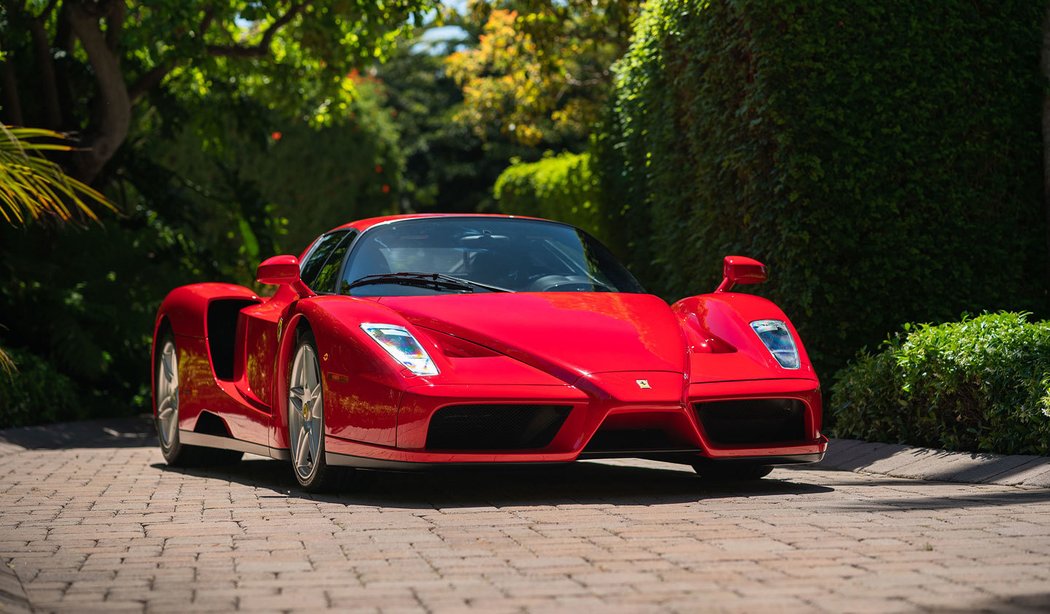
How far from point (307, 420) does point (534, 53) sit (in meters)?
17.1

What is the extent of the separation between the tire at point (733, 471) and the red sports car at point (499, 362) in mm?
13

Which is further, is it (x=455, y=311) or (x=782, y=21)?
(x=782, y=21)

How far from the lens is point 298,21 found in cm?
1839

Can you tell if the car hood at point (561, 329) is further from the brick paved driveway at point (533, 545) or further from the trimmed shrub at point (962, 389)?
the trimmed shrub at point (962, 389)

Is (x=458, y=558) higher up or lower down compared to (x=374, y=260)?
lower down

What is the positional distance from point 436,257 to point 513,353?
1.18 m

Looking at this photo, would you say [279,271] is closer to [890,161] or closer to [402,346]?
[402,346]

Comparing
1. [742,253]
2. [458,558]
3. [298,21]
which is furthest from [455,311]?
[298,21]

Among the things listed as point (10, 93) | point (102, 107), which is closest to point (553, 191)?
point (102, 107)

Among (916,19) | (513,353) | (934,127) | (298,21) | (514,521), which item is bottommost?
(514,521)

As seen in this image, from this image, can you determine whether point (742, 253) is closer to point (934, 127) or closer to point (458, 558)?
point (934, 127)

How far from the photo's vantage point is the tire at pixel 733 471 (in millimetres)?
7691

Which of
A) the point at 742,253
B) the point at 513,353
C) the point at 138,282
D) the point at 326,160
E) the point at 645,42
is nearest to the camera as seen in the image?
the point at 513,353

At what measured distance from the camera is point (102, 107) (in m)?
14.9
